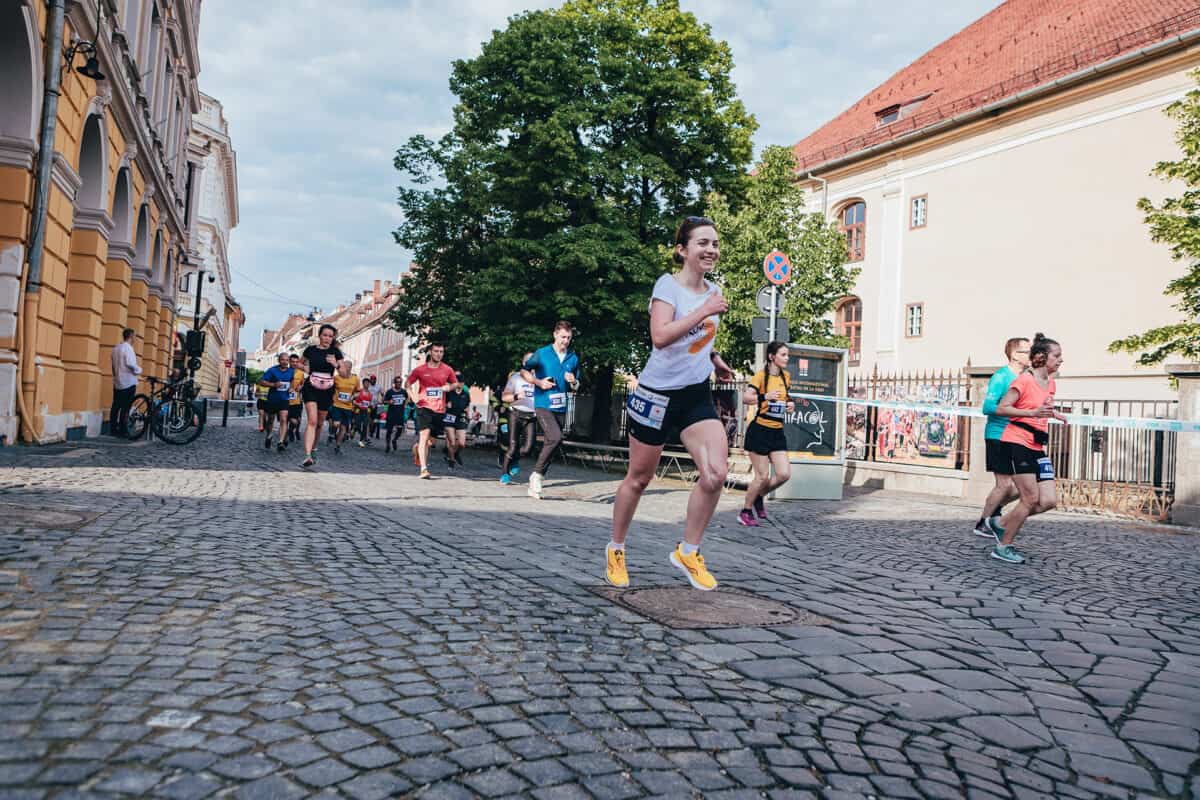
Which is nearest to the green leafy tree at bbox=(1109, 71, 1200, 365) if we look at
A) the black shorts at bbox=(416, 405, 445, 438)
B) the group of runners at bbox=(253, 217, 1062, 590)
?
the group of runners at bbox=(253, 217, 1062, 590)

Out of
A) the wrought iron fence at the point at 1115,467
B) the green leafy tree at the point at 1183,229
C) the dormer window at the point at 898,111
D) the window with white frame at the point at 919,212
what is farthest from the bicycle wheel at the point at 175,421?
the dormer window at the point at 898,111

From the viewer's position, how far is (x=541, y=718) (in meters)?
2.69

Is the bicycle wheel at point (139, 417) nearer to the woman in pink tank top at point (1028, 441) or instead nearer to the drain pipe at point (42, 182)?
the drain pipe at point (42, 182)

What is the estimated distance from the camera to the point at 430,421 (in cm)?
1334

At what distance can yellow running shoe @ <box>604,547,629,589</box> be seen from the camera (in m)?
4.87

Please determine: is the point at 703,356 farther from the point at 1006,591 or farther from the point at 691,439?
the point at 1006,591

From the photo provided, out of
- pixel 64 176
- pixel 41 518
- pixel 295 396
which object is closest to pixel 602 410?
pixel 295 396

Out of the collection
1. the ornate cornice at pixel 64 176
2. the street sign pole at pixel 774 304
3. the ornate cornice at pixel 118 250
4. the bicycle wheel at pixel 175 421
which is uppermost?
the ornate cornice at pixel 64 176

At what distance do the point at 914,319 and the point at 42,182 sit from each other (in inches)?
1110

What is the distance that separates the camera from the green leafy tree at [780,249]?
2466 centimetres

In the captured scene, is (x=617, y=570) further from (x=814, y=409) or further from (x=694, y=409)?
(x=814, y=409)

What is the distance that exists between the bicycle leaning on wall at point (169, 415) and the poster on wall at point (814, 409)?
31.8 feet

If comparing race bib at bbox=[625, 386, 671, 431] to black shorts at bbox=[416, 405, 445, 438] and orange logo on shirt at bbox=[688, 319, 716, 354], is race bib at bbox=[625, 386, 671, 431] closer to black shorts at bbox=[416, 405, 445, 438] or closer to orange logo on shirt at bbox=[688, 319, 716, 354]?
orange logo on shirt at bbox=[688, 319, 716, 354]

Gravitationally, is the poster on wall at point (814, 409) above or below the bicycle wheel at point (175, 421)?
above
